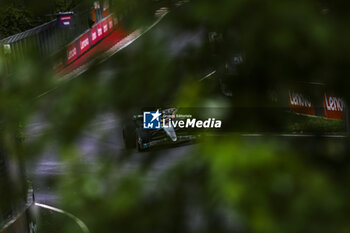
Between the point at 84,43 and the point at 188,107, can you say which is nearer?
the point at 188,107

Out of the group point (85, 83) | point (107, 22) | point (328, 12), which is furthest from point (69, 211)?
point (328, 12)

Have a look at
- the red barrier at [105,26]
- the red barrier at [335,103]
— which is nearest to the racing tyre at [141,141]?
the red barrier at [105,26]

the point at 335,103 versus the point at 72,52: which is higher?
the point at 72,52

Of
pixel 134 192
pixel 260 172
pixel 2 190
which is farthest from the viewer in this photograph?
pixel 2 190

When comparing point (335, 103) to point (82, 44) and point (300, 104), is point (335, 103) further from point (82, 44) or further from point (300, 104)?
point (82, 44)

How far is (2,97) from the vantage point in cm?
99

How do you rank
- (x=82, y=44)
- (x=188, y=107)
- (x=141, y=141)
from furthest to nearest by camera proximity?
1. (x=141, y=141)
2. (x=82, y=44)
3. (x=188, y=107)

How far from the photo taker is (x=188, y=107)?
904mm

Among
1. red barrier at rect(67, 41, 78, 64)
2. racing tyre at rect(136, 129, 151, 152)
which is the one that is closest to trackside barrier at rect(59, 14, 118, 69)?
red barrier at rect(67, 41, 78, 64)

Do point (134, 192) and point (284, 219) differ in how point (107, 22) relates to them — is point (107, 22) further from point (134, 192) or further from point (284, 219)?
point (284, 219)

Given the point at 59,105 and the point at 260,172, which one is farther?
the point at 59,105

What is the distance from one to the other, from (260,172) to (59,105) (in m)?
0.40

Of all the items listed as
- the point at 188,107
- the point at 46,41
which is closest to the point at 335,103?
the point at 188,107

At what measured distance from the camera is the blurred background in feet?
2.56
